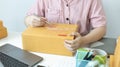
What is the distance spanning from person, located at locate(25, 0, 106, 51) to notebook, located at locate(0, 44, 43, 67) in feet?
0.67

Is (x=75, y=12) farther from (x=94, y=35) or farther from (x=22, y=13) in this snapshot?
(x=22, y=13)

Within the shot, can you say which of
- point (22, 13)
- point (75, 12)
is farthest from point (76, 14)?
point (22, 13)

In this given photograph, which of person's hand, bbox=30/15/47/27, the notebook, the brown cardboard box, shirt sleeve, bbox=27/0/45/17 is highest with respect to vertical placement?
shirt sleeve, bbox=27/0/45/17

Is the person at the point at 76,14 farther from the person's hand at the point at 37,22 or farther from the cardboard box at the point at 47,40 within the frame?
the cardboard box at the point at 47,40

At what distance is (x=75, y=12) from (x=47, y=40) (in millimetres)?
342

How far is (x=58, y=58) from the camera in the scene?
96 cm

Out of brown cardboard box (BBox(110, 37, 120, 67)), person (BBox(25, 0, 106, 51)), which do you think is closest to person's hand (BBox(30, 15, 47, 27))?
person (BBox(25, 0, 106, 51))

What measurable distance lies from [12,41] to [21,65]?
0.27m

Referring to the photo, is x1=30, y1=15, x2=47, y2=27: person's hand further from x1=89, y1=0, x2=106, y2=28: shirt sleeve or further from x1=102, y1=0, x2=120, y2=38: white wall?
x1=102, y1=0, x2=120, y2=38: white wall

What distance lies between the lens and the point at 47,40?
38.3 inches

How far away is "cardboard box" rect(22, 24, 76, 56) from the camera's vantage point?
96 centimetres

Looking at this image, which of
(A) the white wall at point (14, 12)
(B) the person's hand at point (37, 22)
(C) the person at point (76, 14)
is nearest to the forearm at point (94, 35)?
(C) the person at point (76, 14)

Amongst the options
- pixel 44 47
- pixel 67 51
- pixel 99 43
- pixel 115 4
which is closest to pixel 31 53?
pixel 44 47

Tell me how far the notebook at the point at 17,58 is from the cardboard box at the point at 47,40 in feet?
0.17
